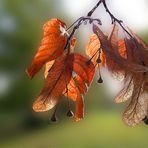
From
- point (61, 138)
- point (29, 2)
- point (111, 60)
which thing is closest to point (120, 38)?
point (111, 60)

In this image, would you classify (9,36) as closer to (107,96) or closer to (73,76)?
(107,96)

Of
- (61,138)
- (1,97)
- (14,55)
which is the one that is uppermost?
(14,55)

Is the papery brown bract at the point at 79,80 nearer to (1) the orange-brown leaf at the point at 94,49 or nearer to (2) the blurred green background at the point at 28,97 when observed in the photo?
(1) the orange-brown leaf at the point at 94,49

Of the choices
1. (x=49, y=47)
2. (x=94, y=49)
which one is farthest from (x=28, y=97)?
(x=49, y=47)

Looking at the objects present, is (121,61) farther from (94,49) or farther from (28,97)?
(28,97)

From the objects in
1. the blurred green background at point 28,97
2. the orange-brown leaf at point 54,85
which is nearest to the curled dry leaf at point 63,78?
the orange-brown leaf at point 54,85

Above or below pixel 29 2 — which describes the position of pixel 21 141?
below

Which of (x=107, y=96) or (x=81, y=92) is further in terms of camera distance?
(x=107, y=96)
